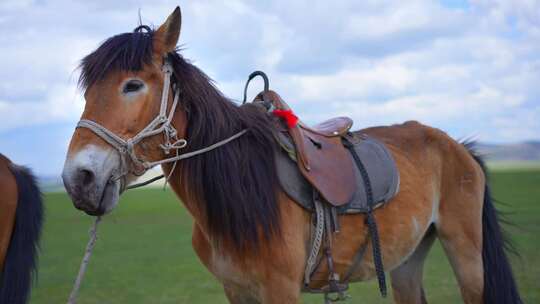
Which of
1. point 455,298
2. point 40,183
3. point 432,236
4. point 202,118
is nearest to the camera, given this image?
point 202,118

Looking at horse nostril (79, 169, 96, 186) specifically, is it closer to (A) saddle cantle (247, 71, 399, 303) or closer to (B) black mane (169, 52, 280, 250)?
(B) black mane (169, 52, 280, 250)

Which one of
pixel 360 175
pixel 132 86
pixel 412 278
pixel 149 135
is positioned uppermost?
pixel 132 86

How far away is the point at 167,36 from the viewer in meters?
3.15

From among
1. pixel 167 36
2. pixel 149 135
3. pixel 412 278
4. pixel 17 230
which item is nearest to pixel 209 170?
pixel 149 135

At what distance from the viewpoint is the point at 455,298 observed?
796 centimetres

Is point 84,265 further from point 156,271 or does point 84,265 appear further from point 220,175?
point 156,271

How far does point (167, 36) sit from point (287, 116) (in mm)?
1001

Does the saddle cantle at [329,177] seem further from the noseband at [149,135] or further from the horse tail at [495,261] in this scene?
the horse tail at [495,261]

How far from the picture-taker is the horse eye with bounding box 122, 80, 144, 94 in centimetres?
298

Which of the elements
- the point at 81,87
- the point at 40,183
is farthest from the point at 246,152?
the point at 40,183

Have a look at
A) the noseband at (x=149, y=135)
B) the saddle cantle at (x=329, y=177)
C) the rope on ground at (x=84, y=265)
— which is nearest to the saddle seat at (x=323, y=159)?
the saddle cantle at (x=329, y=177)

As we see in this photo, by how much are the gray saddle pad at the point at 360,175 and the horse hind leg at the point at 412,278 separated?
1020 mm

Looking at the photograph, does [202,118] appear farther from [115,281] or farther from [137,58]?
[115,281]

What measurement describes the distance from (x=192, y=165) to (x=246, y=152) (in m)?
0.35
